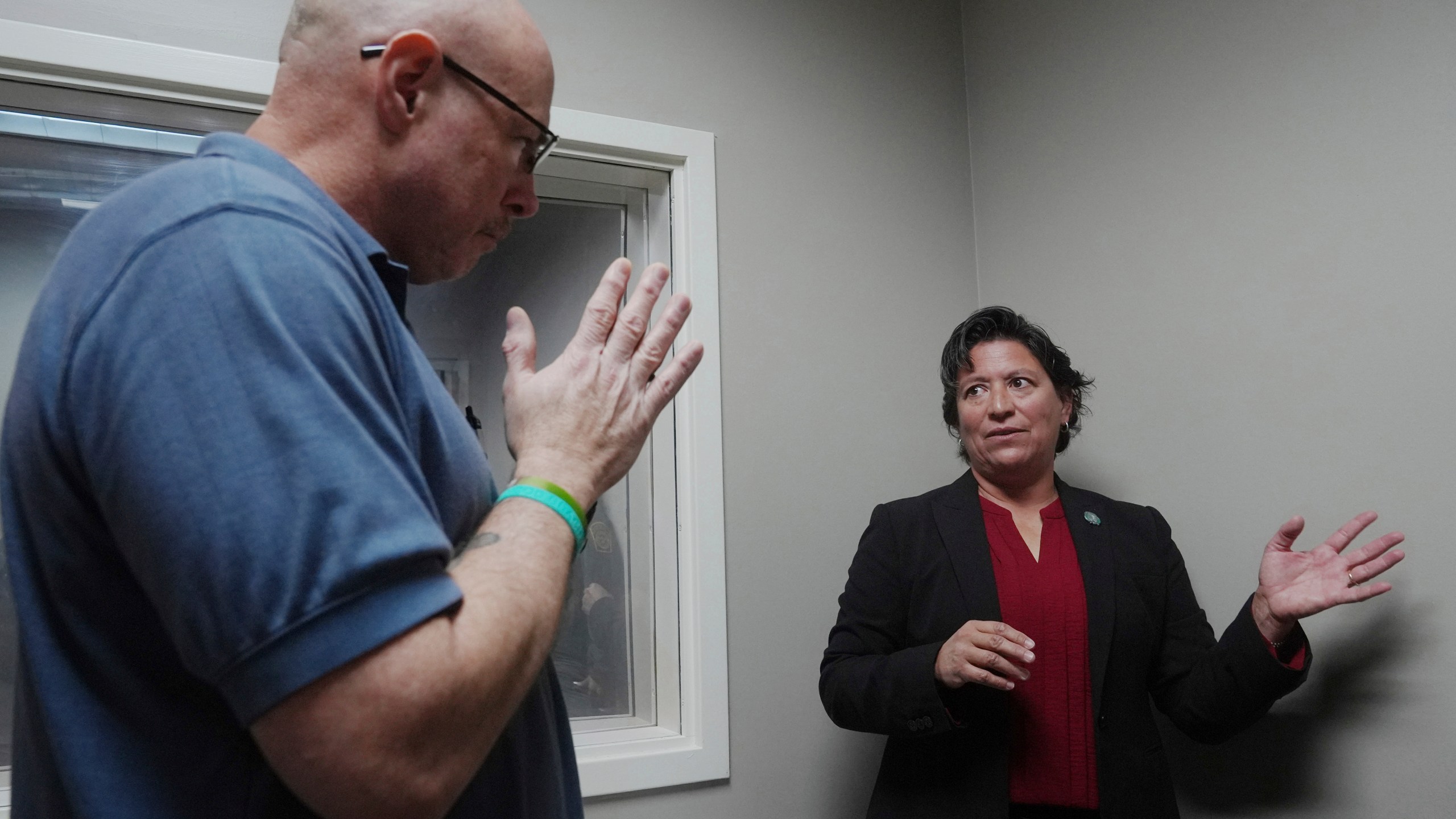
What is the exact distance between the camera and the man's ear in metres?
0.70

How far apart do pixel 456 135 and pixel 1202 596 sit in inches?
66.6

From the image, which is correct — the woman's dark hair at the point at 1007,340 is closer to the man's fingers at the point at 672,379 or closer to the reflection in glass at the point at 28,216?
the man's fingers at the point at 672,379

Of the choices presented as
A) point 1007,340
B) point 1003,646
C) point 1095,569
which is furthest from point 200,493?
point 1007,340

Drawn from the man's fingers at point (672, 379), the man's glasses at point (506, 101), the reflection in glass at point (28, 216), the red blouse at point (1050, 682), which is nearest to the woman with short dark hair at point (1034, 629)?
the red blouse at point (1050, 682)

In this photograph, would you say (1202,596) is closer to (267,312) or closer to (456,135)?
(456,135)

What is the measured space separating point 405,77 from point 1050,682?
4.56 feet

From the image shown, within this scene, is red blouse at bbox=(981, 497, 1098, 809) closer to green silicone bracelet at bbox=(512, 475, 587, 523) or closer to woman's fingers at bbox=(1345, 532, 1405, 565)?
woman's fingers at bbox=(1345, 532, 1405, 565)

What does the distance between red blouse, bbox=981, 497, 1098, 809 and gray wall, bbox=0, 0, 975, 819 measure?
0.51 meters

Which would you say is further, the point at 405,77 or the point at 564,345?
the point at 564,345

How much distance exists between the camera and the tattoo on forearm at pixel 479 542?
596mm

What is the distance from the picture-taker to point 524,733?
0.74 metres

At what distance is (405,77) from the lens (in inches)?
27.9

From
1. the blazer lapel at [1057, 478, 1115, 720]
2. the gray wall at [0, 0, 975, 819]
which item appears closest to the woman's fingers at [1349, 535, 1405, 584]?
the blazer lapel at [1057, 478, 1115, 720]

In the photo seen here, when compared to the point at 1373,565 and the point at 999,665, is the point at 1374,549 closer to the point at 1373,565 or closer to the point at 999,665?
the point at 1373,565
